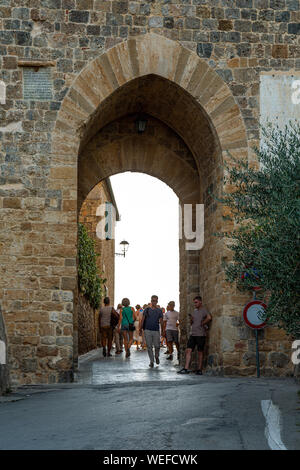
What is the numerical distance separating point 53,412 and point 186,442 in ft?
7.22

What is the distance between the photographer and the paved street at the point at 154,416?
5.03m

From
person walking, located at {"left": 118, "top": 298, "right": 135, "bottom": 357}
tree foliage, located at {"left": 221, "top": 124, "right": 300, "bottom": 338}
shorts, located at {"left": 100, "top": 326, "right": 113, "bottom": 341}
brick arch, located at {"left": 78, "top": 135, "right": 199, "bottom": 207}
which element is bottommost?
shorts, located at {"left": 100, "top": 326, "right": 113, "bottom": 341}

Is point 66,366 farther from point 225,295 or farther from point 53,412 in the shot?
point 53,412

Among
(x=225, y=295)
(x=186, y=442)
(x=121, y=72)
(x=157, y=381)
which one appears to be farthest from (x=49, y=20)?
(x=186, y=442)

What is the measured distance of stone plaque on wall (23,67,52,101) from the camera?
11.4 metres

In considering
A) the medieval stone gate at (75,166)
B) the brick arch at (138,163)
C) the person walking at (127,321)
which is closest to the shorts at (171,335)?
the person walking at (127,321)

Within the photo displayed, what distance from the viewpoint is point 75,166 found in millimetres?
11367

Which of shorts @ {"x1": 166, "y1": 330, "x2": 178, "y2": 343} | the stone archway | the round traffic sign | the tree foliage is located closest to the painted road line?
the tree foliage

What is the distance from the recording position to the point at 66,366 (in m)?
10.8

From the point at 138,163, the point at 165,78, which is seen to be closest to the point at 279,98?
the point at 165,78

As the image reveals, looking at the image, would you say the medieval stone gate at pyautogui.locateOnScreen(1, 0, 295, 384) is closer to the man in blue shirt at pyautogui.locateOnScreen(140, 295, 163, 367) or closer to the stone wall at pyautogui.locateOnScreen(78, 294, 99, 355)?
the man in blue shirt at pyautogui.locateOnScreen(140, 295, 163, 367)

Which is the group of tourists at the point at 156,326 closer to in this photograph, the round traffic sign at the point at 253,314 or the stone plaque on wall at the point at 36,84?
the round traffic sign at the point at 253,314

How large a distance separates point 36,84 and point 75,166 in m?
1.38

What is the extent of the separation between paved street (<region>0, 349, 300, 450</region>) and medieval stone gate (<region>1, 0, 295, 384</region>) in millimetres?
1090
